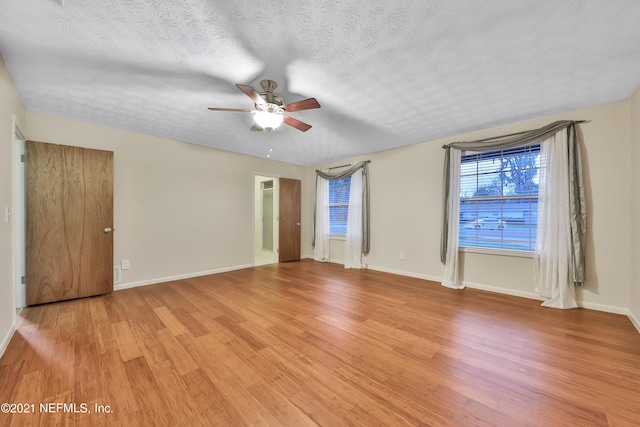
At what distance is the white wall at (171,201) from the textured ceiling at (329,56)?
0.40 metres

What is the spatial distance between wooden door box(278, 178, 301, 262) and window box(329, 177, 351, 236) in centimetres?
86

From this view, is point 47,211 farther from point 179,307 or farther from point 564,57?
point 564,57

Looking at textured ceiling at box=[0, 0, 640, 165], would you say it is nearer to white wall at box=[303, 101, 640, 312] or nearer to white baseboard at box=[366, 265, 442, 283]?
white wall at box=[303, 101, 640, 312]

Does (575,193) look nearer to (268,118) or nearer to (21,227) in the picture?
(268,118)

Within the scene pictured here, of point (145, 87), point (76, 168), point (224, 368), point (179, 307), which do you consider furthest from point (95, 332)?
point (145, 87)

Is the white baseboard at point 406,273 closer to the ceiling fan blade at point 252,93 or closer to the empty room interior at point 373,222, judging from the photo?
the empty room interior at point 373,222

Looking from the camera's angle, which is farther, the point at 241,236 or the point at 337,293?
the point at 241,236

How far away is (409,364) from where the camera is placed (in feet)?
5.66

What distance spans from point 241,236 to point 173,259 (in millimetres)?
1222

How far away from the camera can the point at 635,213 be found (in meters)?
2.43

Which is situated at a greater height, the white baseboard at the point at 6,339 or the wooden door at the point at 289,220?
the wooden door at the point at 289,220

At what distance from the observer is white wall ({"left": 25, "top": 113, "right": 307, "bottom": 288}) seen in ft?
11.1

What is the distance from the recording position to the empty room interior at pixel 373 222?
146 cm

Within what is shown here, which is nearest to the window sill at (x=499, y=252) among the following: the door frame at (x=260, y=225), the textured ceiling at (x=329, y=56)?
the textured ceiling at (x=329, y=56)
